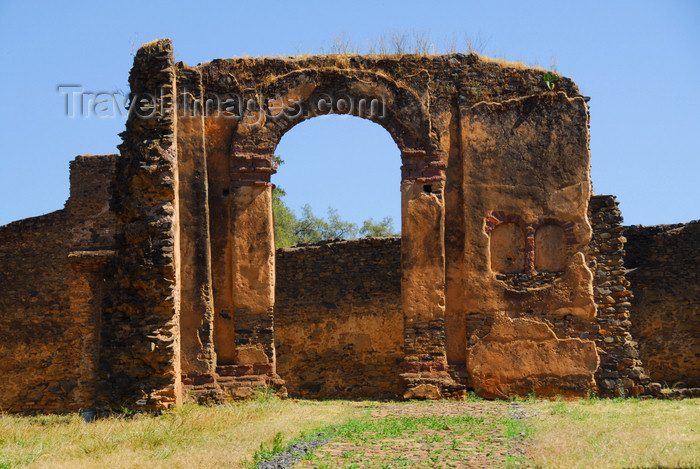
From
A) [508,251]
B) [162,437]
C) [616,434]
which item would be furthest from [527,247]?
[162,437]

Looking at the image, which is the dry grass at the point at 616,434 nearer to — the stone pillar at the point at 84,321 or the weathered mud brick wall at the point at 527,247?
the weathered mud brick wall at the point at 527,247

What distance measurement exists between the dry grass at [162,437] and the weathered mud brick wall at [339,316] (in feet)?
19.2

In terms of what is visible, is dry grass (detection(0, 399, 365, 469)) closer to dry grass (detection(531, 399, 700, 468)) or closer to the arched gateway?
the arched gateway

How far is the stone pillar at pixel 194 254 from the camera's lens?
1172 centimetres

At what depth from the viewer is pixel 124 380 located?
1019cm

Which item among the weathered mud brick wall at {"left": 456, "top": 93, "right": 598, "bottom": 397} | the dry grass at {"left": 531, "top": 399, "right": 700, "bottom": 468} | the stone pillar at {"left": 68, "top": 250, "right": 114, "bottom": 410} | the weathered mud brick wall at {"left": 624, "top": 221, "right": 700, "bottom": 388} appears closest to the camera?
the dry grass at {"left": 531, "top": 399, "right": 700, "bottom": 468}

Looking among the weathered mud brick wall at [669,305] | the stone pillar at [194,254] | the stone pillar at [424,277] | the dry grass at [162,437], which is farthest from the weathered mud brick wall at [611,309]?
the stone pillar at [194,254]

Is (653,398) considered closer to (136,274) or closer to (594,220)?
(594,220)

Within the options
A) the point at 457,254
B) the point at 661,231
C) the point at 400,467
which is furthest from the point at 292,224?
the point at 400,467

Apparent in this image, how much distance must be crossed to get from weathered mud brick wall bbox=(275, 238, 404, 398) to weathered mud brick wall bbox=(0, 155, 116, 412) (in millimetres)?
4149

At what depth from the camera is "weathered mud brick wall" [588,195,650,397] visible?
11.9 m

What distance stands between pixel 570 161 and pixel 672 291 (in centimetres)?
539

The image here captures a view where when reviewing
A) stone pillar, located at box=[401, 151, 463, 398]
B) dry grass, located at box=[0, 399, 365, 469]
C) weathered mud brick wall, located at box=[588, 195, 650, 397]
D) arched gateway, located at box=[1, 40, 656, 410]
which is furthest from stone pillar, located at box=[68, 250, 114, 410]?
weathered mud brick wall, located at box=[588, 195, 650, 397]

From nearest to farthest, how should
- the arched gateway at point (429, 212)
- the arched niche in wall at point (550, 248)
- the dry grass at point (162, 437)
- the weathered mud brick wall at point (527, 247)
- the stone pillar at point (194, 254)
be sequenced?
the dry grass at point (162, 437) < the stone pillar at point (194, 254) < the arched gateway at point (429, 212) < the weathered mud brick wall at point (527, 247) < the arched niche in wall at point (550, 248)
